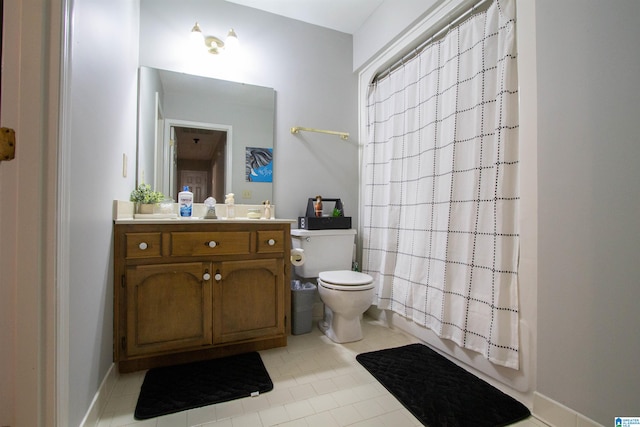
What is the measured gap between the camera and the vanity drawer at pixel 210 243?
1.56 meters

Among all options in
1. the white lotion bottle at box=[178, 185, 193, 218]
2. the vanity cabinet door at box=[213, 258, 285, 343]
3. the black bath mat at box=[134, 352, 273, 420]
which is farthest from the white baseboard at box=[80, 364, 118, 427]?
the white lotion bottle at box=[178, 185, 193, 218]

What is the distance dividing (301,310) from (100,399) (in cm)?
119

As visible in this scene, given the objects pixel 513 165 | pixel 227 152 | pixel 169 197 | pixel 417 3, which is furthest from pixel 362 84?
pixel 169 197

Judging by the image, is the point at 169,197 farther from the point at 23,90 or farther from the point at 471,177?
the point at 471,177

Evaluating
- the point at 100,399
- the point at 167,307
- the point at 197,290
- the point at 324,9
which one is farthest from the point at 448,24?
the point at 100,399

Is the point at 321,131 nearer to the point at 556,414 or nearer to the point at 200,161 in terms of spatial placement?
the point at 200,161

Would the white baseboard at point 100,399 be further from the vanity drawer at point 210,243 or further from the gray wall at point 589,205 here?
the gray wall at point 589,205

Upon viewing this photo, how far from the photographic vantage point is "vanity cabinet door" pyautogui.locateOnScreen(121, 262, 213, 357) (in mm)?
1459

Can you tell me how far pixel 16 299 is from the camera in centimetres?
77

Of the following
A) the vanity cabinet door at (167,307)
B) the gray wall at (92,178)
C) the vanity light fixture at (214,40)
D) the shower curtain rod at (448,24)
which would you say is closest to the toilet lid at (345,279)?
the vanity cabinet door at (167,307)

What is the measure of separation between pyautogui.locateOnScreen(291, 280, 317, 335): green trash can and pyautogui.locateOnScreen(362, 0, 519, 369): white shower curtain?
56 centimetres

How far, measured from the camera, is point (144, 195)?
1811 millimetres

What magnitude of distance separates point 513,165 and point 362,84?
5.53ft

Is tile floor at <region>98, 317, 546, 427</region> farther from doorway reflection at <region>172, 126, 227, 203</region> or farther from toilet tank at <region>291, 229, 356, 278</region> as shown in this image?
doorway reflection at <region>172, 126, 227, 203</region>
